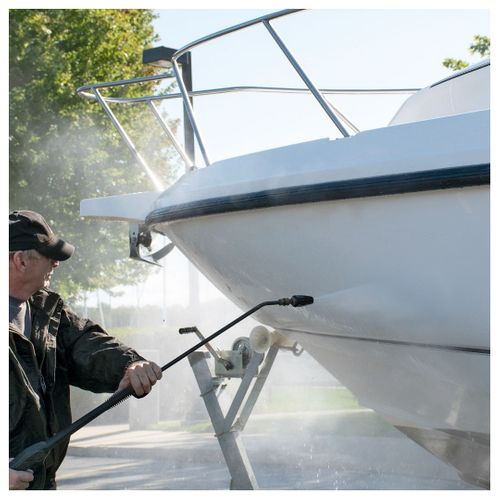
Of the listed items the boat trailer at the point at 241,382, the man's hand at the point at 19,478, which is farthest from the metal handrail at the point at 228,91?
the man's hand at the point at 19,478

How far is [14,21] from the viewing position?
1095 cm

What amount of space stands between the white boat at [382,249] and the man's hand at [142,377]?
3.11ft

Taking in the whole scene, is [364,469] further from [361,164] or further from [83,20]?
[83,20]

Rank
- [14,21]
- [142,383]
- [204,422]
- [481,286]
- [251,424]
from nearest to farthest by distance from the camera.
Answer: [142,383] < [481,286] < [251,424] < [204,422] < [14,21]

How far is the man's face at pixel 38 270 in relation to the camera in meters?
2.64

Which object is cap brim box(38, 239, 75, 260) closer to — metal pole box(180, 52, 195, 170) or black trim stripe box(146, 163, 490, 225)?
black trim stripe box(146, 163, 490, 225)

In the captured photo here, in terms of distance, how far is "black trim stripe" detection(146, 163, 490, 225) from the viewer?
9.41 ft

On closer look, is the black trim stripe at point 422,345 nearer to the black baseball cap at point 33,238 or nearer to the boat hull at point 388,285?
the boat hull at point 388,285

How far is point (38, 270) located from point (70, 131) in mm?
8707

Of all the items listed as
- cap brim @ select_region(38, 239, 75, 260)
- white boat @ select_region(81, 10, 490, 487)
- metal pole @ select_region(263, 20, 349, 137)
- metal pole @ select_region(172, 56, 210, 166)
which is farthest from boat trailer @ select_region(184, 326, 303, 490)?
cap brim @ select_region(38, 239, 75, 260)

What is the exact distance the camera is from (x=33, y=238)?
2.65 m

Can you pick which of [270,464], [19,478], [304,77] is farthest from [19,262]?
[270,464]

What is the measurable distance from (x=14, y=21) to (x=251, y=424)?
5822mm
